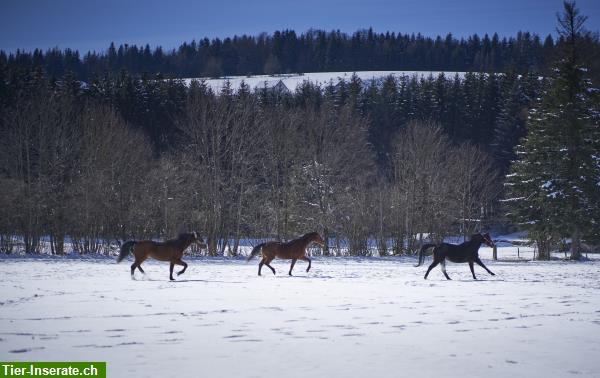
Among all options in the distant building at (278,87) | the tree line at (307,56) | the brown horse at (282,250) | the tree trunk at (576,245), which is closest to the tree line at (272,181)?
the tree trunk at (576,245)

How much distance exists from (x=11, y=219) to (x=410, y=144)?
24485 mm

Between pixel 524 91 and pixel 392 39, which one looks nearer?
pixel 524 91

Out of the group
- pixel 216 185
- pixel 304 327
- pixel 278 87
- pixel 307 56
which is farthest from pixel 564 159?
pixel 307 56

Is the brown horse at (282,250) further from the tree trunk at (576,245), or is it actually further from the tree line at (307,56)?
the tree line at (307,56)

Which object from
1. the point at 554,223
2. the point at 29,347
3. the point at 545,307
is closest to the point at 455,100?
the point at 554,223

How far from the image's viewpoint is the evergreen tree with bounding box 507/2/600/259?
32.2 meters

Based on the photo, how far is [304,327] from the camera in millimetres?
9453

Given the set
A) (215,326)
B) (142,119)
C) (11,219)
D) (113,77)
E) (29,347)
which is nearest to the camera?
(29,347)

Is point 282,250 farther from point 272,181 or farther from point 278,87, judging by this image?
point 278,87

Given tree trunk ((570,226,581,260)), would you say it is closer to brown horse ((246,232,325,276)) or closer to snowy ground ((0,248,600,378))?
snowy ground ((0,248,600,378))

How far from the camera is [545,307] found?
11.9 meters

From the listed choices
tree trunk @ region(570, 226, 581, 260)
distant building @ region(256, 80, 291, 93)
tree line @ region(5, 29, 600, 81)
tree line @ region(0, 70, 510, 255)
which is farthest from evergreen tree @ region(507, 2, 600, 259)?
tree line @ region(5, 29, 600, 81)

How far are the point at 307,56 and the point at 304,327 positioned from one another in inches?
6452

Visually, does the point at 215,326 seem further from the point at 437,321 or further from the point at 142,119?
the point at 142,119
